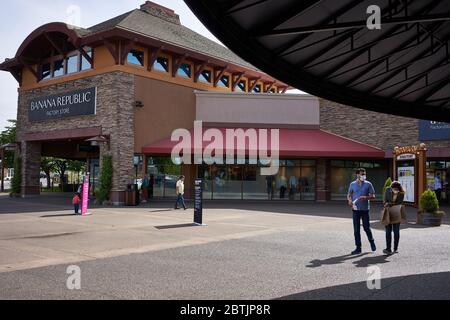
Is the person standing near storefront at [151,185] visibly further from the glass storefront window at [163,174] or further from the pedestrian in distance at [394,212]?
the pedestrian in distance at [394,212]

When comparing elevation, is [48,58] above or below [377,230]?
above

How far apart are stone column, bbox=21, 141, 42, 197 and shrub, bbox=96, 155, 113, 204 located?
29.1 ft

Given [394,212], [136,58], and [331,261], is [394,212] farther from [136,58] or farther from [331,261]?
[136,58]

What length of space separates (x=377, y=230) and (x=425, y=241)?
255 centimetres

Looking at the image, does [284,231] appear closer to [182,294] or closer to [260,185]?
[182,294]

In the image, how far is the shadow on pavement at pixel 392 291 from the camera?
6383 millimetres

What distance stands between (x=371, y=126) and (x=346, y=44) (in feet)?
69.3

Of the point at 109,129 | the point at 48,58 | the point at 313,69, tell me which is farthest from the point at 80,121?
the point at 313,69

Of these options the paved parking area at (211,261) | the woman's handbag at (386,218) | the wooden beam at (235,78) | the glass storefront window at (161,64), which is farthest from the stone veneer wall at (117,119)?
the woman's handbag at (386,218)

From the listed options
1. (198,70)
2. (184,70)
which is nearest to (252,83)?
(198,70)

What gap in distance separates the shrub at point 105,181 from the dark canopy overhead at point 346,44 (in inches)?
654

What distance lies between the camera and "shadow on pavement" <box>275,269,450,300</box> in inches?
251

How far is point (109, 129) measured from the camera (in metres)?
25.7

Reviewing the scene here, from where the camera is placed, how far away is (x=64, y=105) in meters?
28.2
